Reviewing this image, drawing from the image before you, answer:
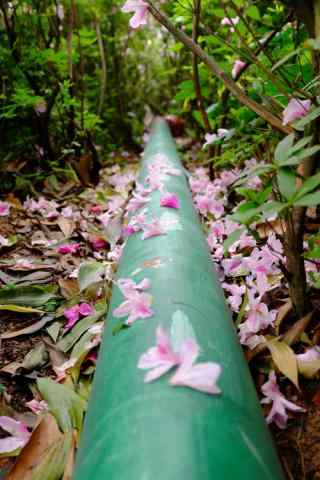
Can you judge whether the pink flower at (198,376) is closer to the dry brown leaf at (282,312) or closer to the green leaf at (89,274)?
the dry brown leaf at (282,312)

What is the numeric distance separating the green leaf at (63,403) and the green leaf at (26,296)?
428 mm

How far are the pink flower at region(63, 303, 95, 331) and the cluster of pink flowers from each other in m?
0.65

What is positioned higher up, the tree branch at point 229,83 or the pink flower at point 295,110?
the tree branch at point 229,83

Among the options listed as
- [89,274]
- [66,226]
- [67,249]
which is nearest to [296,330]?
[89,274]

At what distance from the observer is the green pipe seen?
1.55 ft

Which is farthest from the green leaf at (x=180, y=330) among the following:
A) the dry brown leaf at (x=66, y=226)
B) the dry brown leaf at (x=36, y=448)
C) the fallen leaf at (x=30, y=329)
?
the dry brown leaf at (x=66, y=226)

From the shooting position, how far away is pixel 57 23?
2.63 m

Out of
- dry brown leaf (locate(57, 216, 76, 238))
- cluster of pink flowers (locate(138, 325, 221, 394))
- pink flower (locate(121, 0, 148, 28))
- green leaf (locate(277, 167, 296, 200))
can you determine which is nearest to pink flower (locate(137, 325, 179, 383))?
cluster of pink flowers (locate(138, 325, 221, 394))

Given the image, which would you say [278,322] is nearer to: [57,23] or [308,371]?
[308,371]

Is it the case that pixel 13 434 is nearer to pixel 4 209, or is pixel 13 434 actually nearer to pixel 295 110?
pixel 295 110

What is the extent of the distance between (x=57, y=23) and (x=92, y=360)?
7.53ft

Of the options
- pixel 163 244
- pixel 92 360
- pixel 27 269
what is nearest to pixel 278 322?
pixel 163 244

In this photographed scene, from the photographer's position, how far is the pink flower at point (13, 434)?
0.82 metres

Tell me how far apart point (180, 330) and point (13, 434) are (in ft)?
1.42
